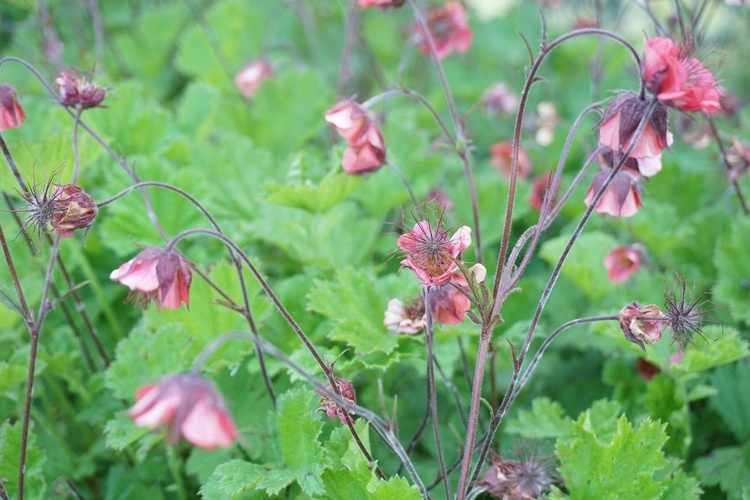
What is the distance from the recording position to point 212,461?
1.74m

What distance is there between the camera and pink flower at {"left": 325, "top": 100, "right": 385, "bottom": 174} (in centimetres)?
156

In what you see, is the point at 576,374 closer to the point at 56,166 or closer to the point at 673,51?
the point at 673,51

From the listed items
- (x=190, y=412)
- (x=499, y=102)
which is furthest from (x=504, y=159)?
(x=190, y=412)

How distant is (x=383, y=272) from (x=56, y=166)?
3.43ft

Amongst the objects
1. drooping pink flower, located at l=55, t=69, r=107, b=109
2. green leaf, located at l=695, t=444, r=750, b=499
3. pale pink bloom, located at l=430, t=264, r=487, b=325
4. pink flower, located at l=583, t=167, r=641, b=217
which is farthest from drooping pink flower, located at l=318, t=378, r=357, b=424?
green leaf, located at l=695, t=444, r=750, b=499

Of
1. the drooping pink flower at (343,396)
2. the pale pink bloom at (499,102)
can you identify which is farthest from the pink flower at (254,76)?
the drooping pink flower at (343,396)

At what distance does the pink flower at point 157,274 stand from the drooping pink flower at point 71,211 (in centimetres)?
13

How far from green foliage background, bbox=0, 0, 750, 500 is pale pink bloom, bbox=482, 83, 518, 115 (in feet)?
0.72

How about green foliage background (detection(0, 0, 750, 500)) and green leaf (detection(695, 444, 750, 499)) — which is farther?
green leaf (detection(695, 444, 750, 499))

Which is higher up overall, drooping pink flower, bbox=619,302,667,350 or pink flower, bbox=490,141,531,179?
drooping pink flower, bbox=619,302,667,350

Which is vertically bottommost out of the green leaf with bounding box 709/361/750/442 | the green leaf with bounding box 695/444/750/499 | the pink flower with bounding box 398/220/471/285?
the green leaf with bounding box 695/444/750/499

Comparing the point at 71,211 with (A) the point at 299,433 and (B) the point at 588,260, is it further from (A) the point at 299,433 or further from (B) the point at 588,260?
(B) the point at 588,260

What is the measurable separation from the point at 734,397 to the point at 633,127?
1107 mm

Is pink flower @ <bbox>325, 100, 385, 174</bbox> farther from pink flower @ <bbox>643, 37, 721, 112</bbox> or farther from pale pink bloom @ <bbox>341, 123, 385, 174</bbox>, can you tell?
pink flower @ <bbox>643, 37, 721, 112</bbox>
